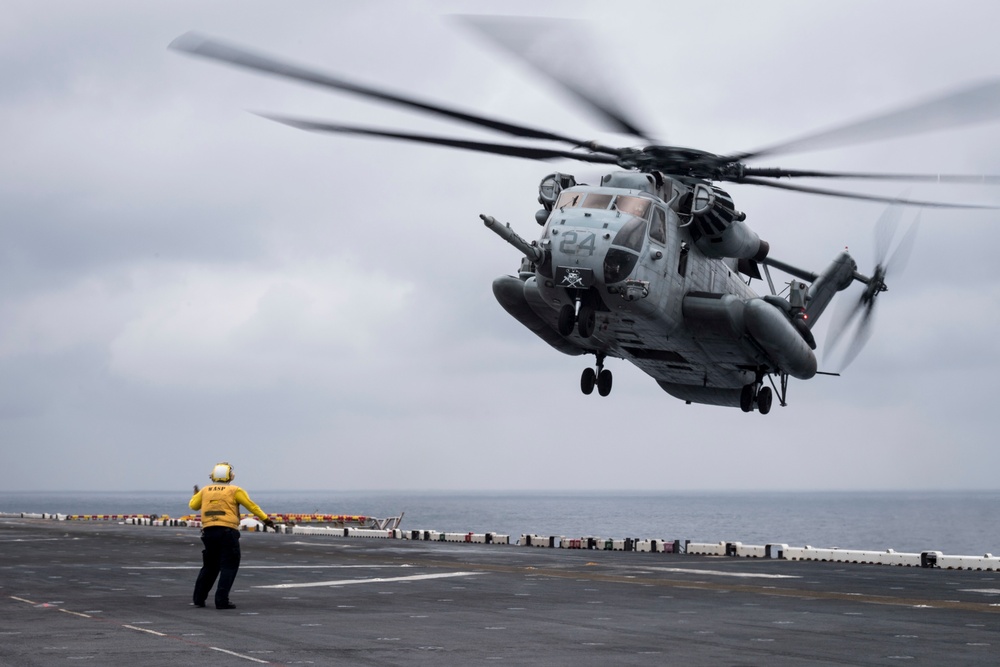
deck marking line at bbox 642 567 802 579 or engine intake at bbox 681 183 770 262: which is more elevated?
engine intake at bbox 681 183 770 262

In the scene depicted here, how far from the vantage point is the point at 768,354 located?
28188mm

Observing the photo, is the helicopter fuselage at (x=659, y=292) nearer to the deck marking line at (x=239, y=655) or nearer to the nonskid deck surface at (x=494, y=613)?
the nonskid deck surface at (x=494, y=613)

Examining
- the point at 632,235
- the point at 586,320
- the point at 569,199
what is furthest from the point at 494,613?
the point at 569,199

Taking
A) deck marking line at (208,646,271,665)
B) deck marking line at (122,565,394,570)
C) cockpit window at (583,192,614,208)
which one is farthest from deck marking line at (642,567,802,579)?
deck marking line at (208,646,271,665)

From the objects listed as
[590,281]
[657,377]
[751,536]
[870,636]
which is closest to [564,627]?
[870,636]

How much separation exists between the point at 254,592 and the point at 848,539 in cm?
11169

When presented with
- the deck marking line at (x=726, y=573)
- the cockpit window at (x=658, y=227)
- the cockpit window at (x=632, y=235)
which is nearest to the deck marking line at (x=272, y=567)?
the deck marking line at (x=726, y=573)

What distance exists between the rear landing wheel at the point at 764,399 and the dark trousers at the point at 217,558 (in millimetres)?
16851

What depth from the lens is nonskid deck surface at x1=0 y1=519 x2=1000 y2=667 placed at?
12352 millimetres

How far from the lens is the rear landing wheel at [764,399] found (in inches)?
1184

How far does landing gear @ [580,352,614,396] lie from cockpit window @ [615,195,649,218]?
5.37m

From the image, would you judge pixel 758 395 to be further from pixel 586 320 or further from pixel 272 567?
pixel 272 567

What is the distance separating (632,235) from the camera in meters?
24.2

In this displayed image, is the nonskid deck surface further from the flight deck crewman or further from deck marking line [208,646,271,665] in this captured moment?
the flight deck crewman
